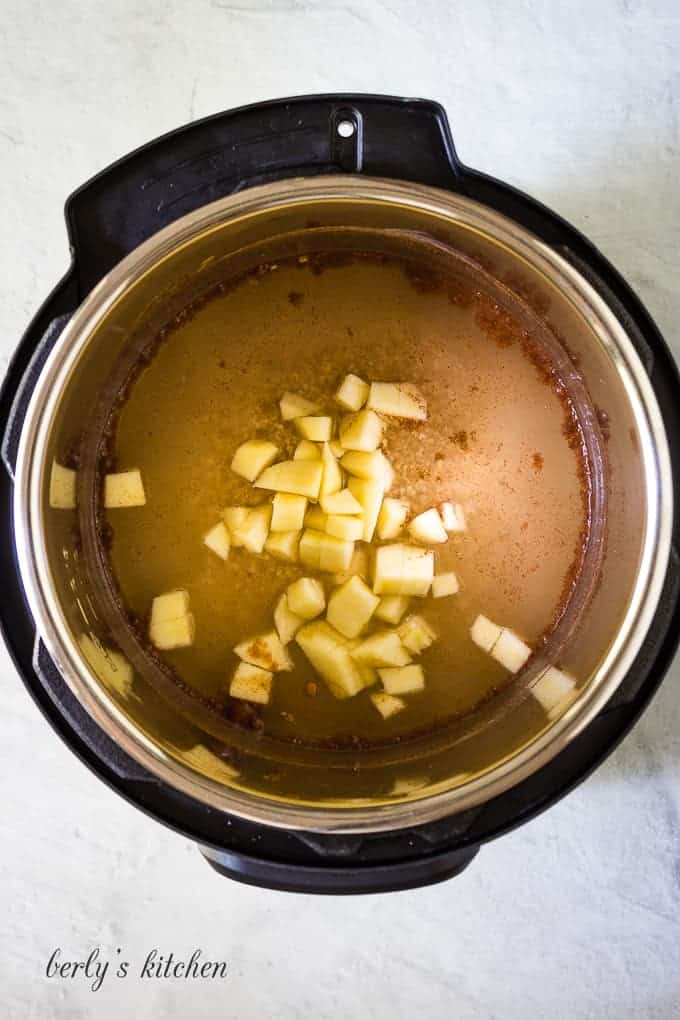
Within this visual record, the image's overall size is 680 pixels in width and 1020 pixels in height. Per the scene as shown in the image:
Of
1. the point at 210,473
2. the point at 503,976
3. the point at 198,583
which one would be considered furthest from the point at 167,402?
the point at 503,976

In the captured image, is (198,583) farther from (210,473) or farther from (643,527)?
(643,527)

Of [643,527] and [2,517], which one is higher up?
[643,527]

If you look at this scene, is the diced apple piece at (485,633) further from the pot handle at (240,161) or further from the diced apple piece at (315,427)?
the pot handle at (240,161)

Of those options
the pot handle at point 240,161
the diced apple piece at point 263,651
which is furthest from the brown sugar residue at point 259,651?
the pot handle at point 240,161

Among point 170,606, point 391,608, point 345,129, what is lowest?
point 170,606

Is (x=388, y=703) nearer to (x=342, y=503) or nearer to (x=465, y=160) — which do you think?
(x=342, y=503)

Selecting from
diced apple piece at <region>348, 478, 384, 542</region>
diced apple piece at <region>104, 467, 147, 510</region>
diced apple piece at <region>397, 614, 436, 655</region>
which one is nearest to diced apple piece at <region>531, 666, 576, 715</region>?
diced apple piece at <region>397, 614, 436, 655</region>

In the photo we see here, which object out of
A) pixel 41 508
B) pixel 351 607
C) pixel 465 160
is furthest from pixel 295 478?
pixel 465 160
